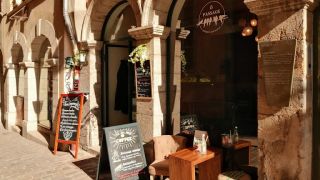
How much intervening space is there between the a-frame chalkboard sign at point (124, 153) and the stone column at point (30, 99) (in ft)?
17.9

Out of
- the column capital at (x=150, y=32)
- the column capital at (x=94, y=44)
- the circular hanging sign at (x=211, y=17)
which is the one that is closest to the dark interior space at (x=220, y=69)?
the circular hanging sign at (x=211, y=17)

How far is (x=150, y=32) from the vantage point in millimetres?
4918

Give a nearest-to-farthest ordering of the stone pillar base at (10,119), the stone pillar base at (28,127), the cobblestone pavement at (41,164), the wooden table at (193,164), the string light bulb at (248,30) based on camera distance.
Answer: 1. the wooden table at (193,164)
2. the string light bulb at (248,30)
3. the cobblestone pavement at (41,164)
4. the stone pillar base at (28,127)
5. the stone pillar base at (10,119)

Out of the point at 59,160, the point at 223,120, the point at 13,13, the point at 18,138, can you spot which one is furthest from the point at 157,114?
the point at 13,13

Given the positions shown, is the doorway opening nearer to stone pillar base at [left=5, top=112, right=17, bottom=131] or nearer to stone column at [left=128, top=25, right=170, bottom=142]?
stone column at [left=128, top=25, right=170, bottom=142]

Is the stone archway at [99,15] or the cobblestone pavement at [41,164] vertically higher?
the stone archway at [99,15]

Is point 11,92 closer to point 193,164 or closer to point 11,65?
point 11,65

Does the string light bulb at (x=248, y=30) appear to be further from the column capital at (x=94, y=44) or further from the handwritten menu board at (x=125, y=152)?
the column capital at (x=94, y=44)

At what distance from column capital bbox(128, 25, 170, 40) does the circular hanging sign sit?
0.58 metres

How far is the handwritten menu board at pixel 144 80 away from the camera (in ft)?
16.7

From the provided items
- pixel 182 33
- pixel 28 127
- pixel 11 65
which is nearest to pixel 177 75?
pixel 182 33

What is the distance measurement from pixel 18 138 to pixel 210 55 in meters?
6.56

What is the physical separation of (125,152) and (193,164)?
1.37m

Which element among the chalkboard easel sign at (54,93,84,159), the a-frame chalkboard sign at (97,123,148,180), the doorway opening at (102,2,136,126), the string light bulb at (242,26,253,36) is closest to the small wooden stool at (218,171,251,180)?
the a-frame chalkboard sign at (97,123,148,180)
